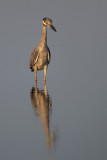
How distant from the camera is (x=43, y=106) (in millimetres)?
11164

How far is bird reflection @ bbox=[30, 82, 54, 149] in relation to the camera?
26.7 ft

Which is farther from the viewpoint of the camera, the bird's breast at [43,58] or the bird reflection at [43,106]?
the bird's breast at [43,58]

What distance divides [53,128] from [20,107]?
283 centimetres

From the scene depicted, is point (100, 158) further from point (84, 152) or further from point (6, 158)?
point (6, 158)

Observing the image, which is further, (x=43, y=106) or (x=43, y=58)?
(x=43, y=58)

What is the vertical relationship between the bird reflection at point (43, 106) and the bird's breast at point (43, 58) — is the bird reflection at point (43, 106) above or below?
below

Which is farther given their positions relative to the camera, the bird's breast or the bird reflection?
the bird's breast

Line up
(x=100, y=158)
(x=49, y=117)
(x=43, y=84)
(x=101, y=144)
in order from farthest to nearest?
(x=43, y=84)
(x=49, y=117)
(x=101, y=144)
(x=100, y=158)

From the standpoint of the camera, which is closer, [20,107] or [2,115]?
[2,115]

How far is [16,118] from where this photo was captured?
9984mm

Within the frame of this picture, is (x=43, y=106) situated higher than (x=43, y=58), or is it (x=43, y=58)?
(x=43, y=58)

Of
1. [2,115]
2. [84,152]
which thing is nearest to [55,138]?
[84,152]

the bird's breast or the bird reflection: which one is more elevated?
the bird's breast

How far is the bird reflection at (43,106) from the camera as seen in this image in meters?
8.15
